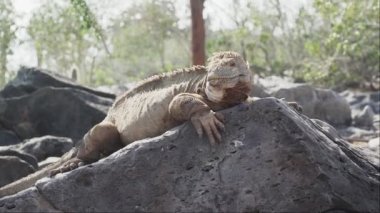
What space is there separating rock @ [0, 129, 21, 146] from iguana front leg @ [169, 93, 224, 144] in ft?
23.4

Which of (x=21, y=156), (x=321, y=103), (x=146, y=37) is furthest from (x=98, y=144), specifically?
(x=146, y=37)

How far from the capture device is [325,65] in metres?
20.6

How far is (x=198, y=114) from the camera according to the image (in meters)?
3.98

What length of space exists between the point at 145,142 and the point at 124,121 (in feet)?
3.49

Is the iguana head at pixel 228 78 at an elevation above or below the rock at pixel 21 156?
above

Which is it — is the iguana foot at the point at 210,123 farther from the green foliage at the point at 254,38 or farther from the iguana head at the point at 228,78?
the green foliage at the point at 254,38

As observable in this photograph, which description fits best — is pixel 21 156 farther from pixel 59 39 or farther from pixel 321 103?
pixel 59 39

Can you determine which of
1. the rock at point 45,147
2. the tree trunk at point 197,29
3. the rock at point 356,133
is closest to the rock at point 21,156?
the rock at point 45,147

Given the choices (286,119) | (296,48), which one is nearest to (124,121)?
(286,119)

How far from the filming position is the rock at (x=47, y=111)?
11180 mm

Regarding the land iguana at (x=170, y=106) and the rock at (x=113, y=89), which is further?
the rock at (x=113, y=89)

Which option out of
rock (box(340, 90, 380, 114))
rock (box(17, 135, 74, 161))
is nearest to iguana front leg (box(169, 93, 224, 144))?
rock (box(17, 135, 74, 161))

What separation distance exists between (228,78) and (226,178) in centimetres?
73

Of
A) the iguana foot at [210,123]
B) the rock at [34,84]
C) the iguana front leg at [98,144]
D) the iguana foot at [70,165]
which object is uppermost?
the iguana foot at [210,123]
